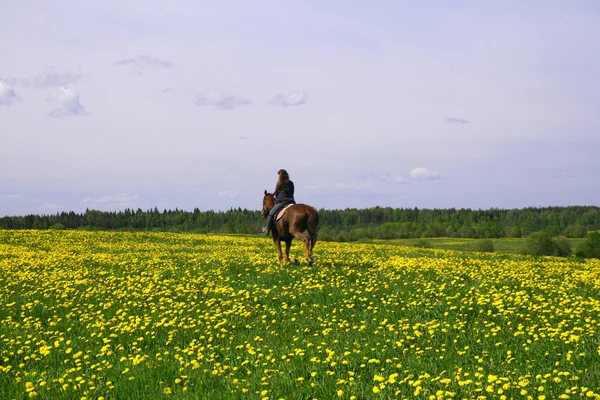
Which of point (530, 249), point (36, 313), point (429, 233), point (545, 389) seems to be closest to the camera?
point (545, 389)

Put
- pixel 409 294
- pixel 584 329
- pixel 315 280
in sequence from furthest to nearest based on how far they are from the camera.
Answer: pixel 315 280, pixel 409 294, pixel 584 329

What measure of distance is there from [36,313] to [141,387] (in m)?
7.31

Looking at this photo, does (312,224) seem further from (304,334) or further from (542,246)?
(542,246)

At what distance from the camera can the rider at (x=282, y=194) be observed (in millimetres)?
18328

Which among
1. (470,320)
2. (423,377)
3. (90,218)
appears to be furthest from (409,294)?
(90,218)

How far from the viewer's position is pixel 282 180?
18.4 metres

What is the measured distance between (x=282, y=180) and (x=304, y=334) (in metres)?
8.82

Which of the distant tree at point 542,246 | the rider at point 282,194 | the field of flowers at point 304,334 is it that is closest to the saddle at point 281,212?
the rider at point 282,194

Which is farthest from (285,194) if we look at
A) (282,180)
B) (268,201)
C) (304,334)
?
(304,334)

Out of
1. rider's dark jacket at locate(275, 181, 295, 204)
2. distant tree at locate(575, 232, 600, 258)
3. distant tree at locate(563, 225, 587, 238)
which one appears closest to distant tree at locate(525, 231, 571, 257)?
distant tree at locate(575, 232, 600, 258)

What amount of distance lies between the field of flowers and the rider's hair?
2918 millimetres

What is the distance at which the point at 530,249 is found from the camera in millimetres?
61500

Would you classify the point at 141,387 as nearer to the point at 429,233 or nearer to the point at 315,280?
the point at 315,280

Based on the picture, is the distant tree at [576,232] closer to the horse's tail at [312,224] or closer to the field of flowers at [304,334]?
the field of flowers at [304,334]
